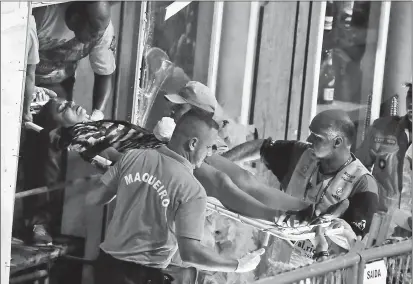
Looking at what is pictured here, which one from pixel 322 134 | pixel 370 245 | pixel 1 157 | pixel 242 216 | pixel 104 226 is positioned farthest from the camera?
pixel 370 245

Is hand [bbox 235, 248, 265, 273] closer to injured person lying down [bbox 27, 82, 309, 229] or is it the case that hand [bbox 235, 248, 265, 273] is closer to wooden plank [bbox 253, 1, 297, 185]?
injured person lying down [bbox 27, 82, 309, 229]

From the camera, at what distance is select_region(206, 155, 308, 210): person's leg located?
4035mm

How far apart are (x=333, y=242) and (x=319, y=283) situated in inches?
9.2

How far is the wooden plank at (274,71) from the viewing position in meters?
4.20

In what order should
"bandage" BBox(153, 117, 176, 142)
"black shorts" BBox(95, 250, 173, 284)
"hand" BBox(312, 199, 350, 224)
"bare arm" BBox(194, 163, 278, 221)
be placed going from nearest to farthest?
"black shorts" BBox(95, 250, 173, 284) < "bandage" BBox(153, 117, 176, 142) < "bare arm" BBox(194, 163, 278, 221) < "hand" BBox(312, 199, 350, 224)

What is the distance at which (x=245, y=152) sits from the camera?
415 centimetres

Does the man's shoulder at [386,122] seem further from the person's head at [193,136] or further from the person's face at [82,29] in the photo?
the person's face at [82,29]

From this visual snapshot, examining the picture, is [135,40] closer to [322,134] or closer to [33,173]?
[33,173]

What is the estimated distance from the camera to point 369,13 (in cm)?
488

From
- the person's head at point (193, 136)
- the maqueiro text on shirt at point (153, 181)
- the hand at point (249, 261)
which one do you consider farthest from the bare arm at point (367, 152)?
the maqueiro text on shirt at point (153, 181)

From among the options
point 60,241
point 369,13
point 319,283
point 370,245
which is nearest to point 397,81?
point 369,13

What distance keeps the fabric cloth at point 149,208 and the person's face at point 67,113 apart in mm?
271

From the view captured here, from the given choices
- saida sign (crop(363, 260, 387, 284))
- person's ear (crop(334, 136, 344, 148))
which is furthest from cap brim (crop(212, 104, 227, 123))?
saida sign (crop(363, 260, 387, 284))

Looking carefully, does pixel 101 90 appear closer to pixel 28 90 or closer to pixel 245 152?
pixel 28 90
